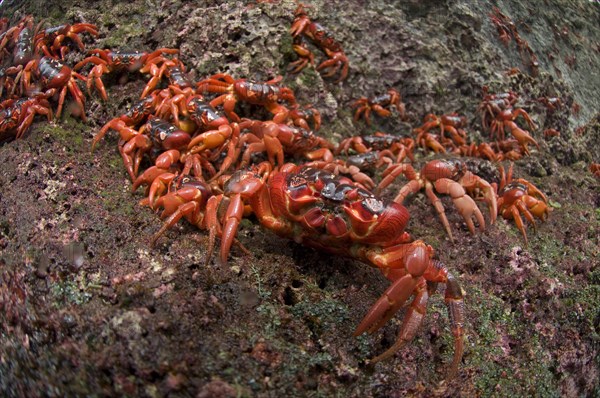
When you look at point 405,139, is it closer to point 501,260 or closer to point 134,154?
point 501,260

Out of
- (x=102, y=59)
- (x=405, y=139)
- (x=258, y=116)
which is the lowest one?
(x=405, y=139)

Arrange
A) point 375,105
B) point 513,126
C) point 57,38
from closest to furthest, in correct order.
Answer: point 57,38 → point 375,105 → point 513,126

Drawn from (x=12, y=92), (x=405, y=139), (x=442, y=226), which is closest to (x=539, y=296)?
(x=442, y=226)

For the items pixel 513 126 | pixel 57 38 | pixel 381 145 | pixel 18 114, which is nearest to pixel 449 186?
pixel 381 145

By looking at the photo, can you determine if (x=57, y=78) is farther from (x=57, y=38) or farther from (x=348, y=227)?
(x=348, y=227)

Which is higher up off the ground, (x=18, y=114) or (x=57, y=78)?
(x=57, y=78)

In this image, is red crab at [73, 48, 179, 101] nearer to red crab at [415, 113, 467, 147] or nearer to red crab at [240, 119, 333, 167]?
red crab at [240, 119, 333, 167]

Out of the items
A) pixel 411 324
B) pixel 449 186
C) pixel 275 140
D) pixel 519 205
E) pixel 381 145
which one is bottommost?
pixel 381 145

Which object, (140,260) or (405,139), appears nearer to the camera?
(140,260)
